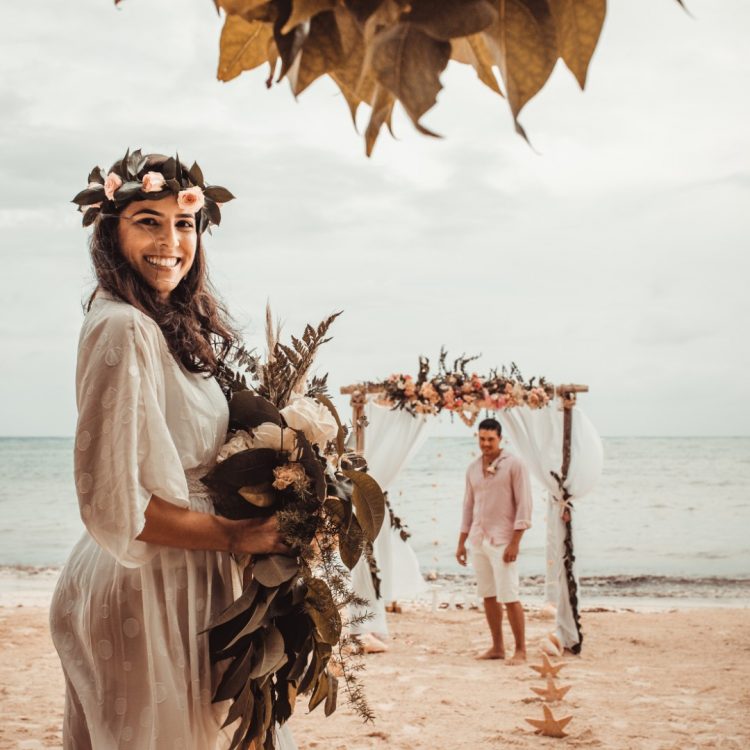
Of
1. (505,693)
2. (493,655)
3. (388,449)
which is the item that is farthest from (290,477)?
(388,449)

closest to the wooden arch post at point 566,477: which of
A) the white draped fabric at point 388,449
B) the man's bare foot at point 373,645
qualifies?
the white draped fabric at point 388,449

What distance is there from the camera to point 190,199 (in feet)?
6.69

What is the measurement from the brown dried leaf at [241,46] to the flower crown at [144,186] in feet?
4.58

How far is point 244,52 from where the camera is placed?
2.21ft

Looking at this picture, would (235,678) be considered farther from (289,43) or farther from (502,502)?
(502,502)

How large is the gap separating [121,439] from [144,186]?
2.17ft

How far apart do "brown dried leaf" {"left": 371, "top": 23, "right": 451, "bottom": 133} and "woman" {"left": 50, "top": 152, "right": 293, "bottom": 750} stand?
51.4 inches

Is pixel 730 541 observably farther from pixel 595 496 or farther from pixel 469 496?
pixel 469 496

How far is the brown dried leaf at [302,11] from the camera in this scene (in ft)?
1.73

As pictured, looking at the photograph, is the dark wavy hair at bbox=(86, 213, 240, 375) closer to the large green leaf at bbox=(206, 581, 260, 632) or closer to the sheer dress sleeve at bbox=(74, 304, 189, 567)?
the sheer dress sleeve at bbox=(74, 304, 189, 567)

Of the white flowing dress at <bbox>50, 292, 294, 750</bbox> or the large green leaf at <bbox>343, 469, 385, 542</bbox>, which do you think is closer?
the white flowing dress at <bbox>50, 292, 294, 750</bbox>

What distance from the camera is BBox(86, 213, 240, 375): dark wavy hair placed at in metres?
1.91

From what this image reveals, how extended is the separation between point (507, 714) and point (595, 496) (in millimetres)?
21267

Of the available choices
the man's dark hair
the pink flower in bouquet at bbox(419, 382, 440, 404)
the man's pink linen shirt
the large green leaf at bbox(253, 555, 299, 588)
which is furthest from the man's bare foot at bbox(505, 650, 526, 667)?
the large green leaf at bbox(253, 555, 299, 588)
